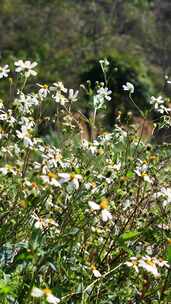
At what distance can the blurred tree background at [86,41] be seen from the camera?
12070 millimetres

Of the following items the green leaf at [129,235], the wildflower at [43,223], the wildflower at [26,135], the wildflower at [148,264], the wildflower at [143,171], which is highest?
the wildflower at [26,135]

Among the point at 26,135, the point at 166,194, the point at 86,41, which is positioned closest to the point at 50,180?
the point at 26,135

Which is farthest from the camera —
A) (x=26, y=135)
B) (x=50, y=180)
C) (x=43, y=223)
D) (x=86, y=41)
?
(x=86, y=41)

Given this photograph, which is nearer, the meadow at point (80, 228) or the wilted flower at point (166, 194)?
the meadow at point (80, 228)

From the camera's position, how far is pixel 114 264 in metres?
2.31

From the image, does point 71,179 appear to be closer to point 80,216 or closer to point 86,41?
point 80,216

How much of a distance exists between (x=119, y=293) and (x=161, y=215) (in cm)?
34

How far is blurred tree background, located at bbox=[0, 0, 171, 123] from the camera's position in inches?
475

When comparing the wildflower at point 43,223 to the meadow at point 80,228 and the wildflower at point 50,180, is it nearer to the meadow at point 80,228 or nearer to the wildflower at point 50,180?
the meadow at point 80,228

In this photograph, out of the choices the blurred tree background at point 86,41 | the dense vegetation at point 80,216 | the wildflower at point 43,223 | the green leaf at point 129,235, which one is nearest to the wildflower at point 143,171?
the dense vegetation at point 80,216

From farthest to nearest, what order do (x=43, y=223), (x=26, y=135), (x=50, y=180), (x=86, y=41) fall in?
(x=86, y=41), (x=26, y=135), (x=43, y=223), (x=50, y=180)

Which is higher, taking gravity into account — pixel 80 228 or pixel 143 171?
pixel 143 171

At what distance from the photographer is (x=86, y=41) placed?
49.3 feet

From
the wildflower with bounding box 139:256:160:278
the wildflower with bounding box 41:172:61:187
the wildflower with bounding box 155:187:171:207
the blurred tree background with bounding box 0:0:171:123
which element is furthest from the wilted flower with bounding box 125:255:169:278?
the blurred tree background with bounding box 0:0:171:123
